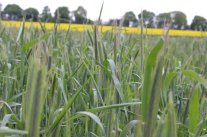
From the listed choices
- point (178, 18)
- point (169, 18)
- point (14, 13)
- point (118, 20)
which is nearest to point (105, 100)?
point (169, 18)

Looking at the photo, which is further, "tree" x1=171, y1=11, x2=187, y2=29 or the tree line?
"tree" x1=171, y1=11, x2=187, y2=29

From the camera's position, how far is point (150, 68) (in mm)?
474

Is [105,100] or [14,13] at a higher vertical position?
[14,13]

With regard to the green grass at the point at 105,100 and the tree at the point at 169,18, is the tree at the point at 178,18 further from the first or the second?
the green grass at the point at 105,100

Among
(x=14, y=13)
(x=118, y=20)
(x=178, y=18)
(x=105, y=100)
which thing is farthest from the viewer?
(x=14, y=13)

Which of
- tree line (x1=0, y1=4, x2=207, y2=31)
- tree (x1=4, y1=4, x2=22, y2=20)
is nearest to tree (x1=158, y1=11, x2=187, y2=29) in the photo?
tree line (x1=0, y1=4, x2=207, y2=31)

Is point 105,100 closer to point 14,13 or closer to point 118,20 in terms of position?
point 118,20

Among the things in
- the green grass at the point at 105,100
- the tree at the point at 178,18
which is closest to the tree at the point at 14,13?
the tree at the point at 178,18

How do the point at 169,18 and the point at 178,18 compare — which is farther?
the point at 178,18

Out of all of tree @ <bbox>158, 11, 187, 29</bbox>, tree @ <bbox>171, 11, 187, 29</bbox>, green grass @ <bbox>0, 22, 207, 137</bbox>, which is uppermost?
tree @ <bbox>171, 11, 187, 29</bbox>

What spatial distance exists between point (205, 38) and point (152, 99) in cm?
175

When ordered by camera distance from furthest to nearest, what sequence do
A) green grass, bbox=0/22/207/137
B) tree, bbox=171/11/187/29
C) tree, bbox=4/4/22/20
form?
tree, bbox=4/4/22/20 < tree, bbox=171/11/187/29 < green grass, bbox=0/22/207/137

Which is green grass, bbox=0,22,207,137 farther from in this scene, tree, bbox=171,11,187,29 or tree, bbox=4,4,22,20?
tree, bbox=4,4,22,20

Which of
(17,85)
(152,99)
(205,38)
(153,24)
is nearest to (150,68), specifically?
(152,99)
